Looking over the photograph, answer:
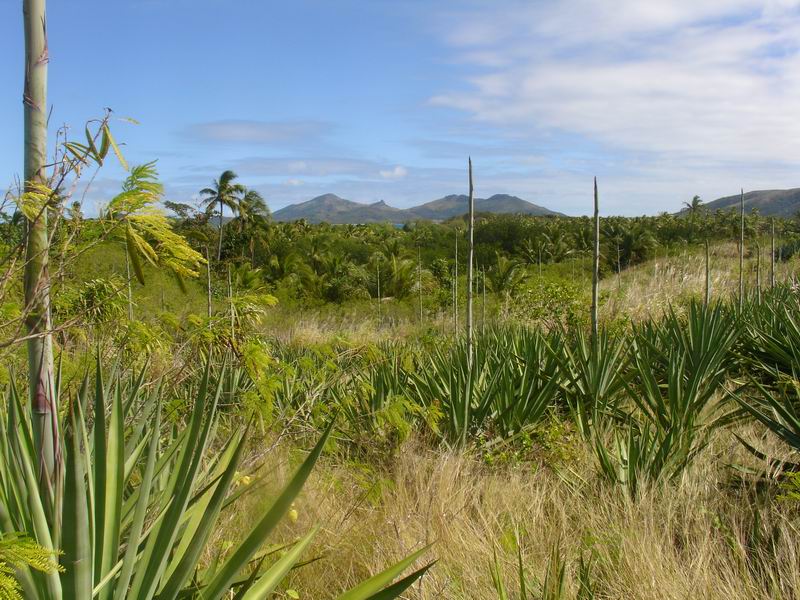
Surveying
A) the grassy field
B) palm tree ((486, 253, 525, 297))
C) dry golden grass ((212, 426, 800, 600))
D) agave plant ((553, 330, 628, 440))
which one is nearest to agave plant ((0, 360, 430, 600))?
the grassy field

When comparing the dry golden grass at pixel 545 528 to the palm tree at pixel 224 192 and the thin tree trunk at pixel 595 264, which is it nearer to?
the thin tree trunk at pixel 595 264

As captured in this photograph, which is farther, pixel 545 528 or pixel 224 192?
pixel 224 192

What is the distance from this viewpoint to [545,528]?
4238 mm

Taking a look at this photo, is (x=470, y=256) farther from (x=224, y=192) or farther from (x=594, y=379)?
(x=224, y=192)

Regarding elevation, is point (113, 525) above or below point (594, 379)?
above

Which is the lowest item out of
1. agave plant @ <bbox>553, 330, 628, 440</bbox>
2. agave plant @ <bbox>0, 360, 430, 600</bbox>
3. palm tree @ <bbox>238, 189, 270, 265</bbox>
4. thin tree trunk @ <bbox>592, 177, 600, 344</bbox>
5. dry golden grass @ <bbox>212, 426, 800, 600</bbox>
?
dry golden grass @ <bbox>212, 426, 800, 600</bbox>

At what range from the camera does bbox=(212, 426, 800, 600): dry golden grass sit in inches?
132

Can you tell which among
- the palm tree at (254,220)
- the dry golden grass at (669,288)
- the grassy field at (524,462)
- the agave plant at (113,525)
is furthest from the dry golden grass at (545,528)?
the palm tree at (254,220)

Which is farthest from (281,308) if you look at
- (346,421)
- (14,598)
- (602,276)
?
(14,598)

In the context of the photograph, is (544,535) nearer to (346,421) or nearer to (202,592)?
(202,592)

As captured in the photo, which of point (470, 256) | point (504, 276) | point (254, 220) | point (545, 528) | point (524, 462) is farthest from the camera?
point (254, 220)

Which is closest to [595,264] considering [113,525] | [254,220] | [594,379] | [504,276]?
[594,379]

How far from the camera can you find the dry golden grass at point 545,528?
335cm

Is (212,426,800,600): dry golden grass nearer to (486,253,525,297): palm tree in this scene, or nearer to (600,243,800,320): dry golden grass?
(600,243,800,320): dry golden grass
